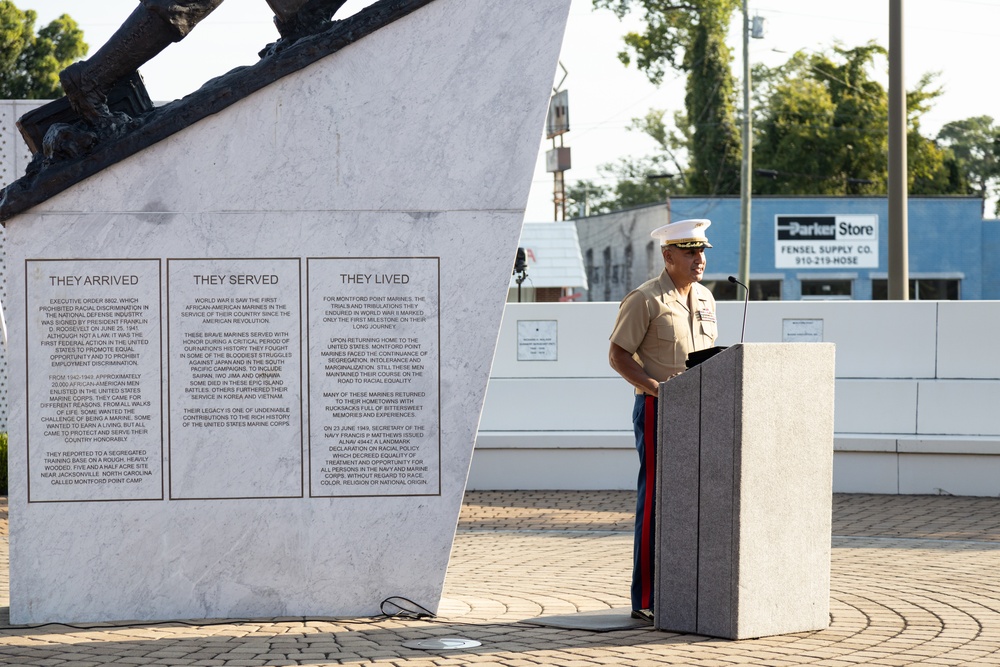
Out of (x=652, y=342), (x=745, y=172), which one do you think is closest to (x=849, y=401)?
(x=652, y=342)

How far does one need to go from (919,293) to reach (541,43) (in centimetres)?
3788

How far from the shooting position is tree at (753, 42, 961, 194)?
61188 millimetres

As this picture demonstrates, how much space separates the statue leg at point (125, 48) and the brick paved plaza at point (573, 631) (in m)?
2.58

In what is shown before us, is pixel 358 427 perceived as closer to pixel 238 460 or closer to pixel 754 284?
pixel 238 460

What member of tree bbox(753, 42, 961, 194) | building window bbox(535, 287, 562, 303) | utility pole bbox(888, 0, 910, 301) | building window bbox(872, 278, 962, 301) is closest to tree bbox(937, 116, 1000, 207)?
tree bbox(753, 42, 961, 194)

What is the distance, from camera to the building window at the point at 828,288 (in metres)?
42.2

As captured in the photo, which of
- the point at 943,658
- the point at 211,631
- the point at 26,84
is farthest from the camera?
the point at 26,84

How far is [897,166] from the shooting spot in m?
14.0

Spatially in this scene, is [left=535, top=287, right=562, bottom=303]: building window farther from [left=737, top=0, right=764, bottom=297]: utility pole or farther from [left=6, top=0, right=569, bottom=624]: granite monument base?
[left=6, top=0, right=569, bottom=624]: granite monument base

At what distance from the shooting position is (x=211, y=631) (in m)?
6.16

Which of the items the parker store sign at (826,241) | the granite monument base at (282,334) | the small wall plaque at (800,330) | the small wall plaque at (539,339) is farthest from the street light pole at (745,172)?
the granite monument base at (282,334)

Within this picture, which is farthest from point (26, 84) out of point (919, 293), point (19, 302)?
point (19, 302)

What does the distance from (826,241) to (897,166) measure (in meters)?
27.9

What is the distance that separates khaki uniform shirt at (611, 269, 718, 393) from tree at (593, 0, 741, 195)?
46683 millimetres
